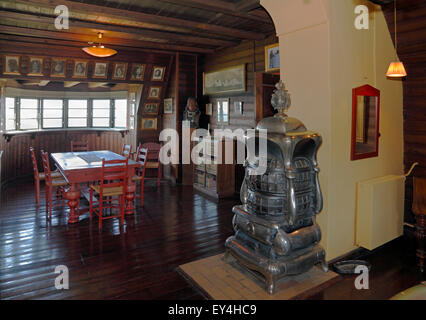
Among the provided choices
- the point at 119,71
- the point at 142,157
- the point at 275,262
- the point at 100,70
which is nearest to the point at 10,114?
the point at 100,70

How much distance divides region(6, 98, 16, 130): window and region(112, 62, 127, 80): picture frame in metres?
2.59

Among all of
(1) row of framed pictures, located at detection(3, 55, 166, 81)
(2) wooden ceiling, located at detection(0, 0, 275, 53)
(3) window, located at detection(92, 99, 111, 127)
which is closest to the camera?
(2) wooden ceiling, located at detection(0, 0, 275, 53)

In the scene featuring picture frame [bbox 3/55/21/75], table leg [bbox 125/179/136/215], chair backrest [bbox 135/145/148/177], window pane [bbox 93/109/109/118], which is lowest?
table leg [bbox 125/179/136/215]

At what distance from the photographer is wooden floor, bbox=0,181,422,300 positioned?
2.67 m

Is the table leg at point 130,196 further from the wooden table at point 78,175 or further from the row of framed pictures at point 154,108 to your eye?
the row of framed pictures at point 154,108

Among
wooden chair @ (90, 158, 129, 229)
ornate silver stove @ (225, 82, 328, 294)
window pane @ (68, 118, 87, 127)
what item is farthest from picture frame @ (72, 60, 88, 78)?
ornate silver stove @ (225, 82, 328, 294)

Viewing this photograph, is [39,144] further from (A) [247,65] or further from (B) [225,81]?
(A) [247,65]

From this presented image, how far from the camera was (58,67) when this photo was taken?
252 inches

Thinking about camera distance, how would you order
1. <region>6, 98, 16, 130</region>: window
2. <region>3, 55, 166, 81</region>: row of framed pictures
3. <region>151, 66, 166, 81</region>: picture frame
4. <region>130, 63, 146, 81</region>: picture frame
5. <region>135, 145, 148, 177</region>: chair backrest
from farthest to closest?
1. <region>151, 66, 166, 81</region>: picture frame
2. <region>6, 98, 16, 130</region>: window
3. <region>130, 63, 146, 81</region>: picture frame
4. <region>3, 55, 166, 81</region>: row of framed pictures
5. <region>135, 145, 148, 177</region>: chair backrest

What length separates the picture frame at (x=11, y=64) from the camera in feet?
19.3

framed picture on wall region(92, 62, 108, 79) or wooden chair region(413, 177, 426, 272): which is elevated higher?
framed picture on wall region(92, 62, 108, 79)

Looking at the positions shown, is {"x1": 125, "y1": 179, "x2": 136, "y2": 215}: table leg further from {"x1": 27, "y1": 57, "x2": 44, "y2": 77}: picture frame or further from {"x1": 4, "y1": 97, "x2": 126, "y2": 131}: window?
{"x1": 4, "y1": 97, "x2": 126, "y2": 131}: window
